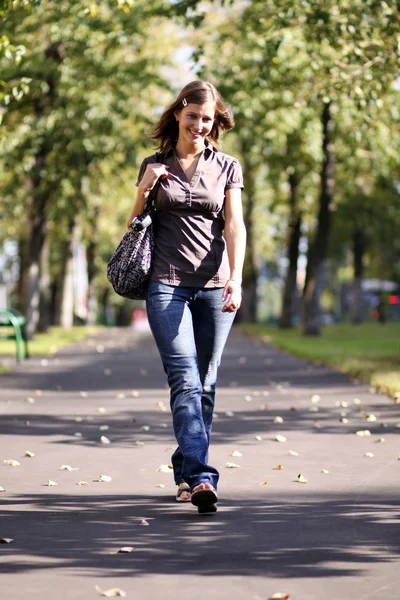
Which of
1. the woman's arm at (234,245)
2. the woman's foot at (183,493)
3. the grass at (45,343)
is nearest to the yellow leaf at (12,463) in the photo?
the woman's foot at (183,493)

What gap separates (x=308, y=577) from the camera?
493cm

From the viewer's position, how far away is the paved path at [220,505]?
4914 millimetres

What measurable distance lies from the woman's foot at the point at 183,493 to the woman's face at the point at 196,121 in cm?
179

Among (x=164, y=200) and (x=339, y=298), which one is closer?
(x=164, y=200)

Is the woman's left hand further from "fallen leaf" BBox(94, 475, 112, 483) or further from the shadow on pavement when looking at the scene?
"fallen leaf" BBox(94, 475, 112, 483)

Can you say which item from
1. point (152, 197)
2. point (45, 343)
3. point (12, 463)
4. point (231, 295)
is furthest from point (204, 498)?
point (45, 343)

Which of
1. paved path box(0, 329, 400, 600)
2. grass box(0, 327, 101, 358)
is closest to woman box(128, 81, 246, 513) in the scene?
paved path box(0, 329, 400, 600)

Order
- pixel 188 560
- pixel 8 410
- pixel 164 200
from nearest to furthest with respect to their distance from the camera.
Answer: pixel 188 560 < pixel 164 200 < pixel 8 410

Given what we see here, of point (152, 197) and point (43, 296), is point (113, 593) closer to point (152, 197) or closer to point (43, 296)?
point (152, 197)

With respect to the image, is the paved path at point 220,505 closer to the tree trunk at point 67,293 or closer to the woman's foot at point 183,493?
the woman's foot at point 183,493

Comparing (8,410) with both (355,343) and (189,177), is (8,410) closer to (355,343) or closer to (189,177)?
(189,177)

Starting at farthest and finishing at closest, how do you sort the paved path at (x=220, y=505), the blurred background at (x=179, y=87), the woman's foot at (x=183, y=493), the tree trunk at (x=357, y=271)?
the tree trunk at (x=357, y=271)
the blurred background at (x=179, y=87)
the woman's foot at (x=183, y=493)
the paved path at (x=220, y=505)

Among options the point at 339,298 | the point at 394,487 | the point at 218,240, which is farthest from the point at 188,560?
the point at 339,298

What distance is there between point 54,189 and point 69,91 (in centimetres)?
315
